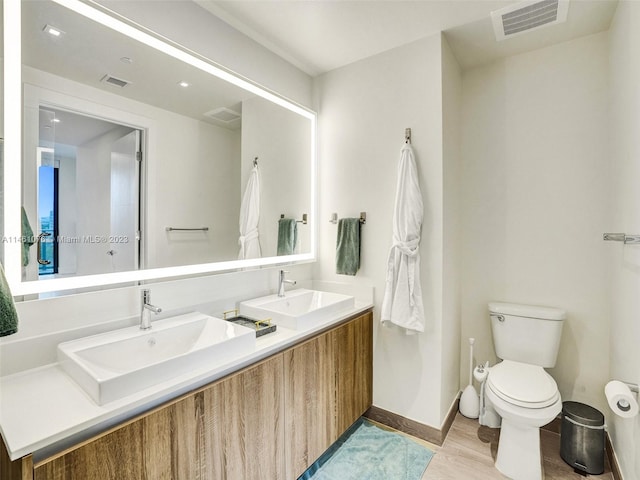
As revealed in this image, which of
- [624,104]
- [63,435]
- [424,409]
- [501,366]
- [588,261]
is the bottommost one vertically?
[424,409]

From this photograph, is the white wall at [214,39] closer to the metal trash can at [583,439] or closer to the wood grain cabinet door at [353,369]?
the wood grain cabinet door at [353,369]

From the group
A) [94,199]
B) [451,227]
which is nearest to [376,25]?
[451,227]

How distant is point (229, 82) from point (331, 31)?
0.70 m

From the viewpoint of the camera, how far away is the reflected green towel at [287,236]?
2.35m

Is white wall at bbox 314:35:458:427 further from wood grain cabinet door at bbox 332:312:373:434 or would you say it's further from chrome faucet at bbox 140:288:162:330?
chrome faucet at bbox 140:288:162:330

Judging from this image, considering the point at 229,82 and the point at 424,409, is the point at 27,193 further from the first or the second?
the point at 424,409

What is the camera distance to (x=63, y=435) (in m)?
0.86

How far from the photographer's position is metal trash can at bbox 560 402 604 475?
179 cm

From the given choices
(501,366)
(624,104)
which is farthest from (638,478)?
(624,104)

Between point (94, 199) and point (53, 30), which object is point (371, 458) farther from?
point (53, 30)

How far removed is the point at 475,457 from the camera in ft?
6.36

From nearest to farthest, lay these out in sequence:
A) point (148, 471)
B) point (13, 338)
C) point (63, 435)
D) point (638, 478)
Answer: point (63, 435) → point (148, 471) → point (13, 338) → point (638, 478)

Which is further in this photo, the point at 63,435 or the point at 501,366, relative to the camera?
the point at 501,366

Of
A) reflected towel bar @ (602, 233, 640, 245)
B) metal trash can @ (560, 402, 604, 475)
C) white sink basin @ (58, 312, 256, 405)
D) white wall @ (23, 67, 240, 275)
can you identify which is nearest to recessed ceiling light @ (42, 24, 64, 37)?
white wall @ (23, 67, 240, 275)
